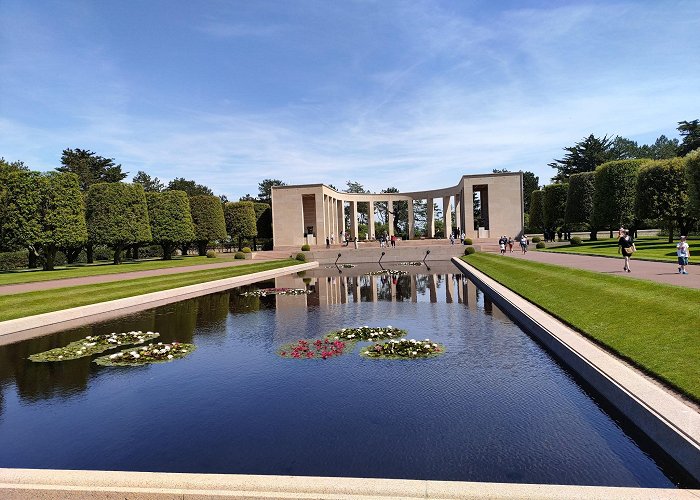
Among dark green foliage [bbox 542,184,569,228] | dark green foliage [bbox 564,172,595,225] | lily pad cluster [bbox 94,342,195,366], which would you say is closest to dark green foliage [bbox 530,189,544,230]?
dark green foliage [bbox 542,184,569,228]

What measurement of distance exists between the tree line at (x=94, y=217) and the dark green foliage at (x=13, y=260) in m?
0.88

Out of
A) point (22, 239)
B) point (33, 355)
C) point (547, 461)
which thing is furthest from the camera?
point (22, 239)

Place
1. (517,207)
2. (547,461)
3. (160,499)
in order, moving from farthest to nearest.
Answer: (517,207) → (547,461) → (160,499)

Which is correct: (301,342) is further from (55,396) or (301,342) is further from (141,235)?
(141,235)

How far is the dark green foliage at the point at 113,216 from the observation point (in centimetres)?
→ 4906

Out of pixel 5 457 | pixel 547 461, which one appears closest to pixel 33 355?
pixel 5 457

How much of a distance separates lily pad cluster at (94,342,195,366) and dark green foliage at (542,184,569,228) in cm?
6821

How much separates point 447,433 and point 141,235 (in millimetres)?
50953

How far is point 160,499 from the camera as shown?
500 centimetres

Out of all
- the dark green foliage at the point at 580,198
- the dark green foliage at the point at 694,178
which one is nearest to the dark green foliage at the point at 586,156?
the dark green foliage at the point at 580,198

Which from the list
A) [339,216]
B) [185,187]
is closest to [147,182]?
[185,187]

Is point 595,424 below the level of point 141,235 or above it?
below

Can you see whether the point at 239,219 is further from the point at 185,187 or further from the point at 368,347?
the point at 368,347

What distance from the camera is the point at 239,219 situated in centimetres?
7269
